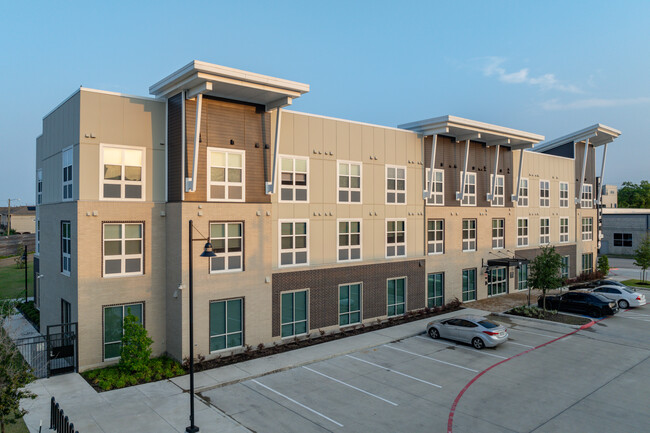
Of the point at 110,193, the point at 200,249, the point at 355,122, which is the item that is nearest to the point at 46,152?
the point at 110,193

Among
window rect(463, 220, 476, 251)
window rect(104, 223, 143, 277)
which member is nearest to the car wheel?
window rect(463, 220, 476, 251)

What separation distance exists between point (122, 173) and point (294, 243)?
8.79 m

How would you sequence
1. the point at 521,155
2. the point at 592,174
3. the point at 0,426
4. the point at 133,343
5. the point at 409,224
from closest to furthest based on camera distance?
1. the point at 0,426
2. the point at 133,343
3. the point at 409,224
4. the point at 521,155
5. the point at 592,174

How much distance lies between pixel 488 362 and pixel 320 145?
13.5 m

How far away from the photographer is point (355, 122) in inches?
1001

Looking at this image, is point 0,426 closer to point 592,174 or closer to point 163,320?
point 163,320

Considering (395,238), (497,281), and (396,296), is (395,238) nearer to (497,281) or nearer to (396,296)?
(396,296)

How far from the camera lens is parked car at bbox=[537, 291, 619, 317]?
27.9m

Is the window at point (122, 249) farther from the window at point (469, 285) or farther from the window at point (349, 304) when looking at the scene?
the window at point (469, 285)

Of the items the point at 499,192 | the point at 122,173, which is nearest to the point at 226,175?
the point at 122,173

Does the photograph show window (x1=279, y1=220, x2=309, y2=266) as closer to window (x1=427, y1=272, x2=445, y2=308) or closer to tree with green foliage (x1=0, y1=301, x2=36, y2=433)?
window (x1=427, y1=272, x2=445, y2=308)

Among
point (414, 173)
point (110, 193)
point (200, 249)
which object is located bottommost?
point (200, 249)

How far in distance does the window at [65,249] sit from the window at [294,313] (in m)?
9.82

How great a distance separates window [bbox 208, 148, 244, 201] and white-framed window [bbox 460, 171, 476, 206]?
17.7 m
